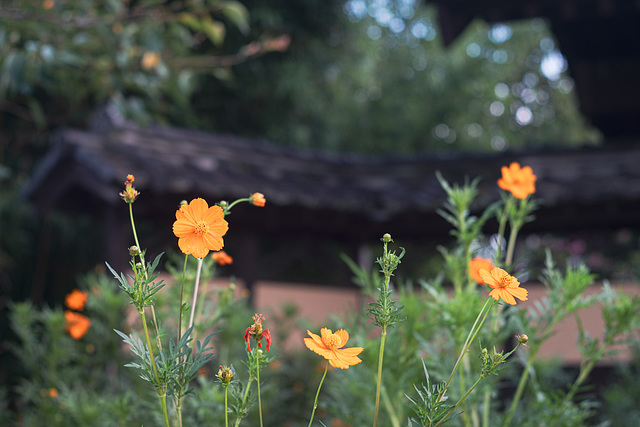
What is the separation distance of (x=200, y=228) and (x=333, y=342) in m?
0.23

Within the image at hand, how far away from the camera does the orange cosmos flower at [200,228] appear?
804 mm

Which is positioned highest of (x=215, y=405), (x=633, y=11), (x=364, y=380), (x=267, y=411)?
(x=633, y=11)

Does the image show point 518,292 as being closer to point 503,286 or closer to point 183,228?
point 503,286

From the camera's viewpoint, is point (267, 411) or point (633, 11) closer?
point (267, 411)

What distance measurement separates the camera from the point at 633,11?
13.4 feet

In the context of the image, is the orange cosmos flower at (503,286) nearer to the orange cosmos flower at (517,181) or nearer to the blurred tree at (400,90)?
the orange cosmos flower at (517,181)

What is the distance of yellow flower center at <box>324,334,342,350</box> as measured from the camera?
0.83 metres

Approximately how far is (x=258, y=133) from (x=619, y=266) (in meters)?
6.12

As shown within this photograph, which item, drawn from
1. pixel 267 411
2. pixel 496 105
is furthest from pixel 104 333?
pixel 496 105

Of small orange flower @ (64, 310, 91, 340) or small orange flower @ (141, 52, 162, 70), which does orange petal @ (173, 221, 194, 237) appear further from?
small orange flower @ (141, 52, 162, 70)

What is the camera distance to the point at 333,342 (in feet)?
2.75

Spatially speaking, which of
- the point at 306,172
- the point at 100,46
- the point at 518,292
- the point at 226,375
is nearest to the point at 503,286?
the point at 518,292

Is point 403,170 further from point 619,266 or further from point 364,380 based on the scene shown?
point 619,266

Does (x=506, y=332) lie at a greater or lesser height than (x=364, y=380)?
greater
